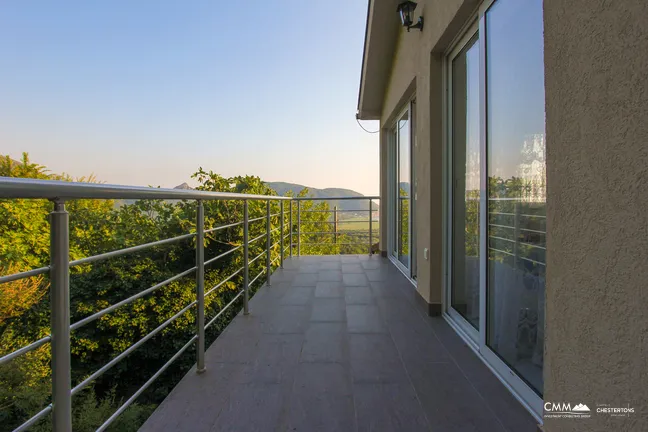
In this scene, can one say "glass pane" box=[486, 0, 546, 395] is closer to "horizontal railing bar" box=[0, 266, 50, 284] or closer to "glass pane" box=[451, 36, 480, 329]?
"glass pane" box=[451, 36, 480, 329]

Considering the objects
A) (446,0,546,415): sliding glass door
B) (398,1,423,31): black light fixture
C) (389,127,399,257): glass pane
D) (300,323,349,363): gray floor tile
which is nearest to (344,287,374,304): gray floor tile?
(300,323,349,363): gray floor tile

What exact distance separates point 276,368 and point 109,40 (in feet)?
52.8

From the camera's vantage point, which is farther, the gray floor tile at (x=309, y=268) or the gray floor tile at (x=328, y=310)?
the gray floor tile at (x=309, y=268)

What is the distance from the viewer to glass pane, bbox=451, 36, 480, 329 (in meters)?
2.10

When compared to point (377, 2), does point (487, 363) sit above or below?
below

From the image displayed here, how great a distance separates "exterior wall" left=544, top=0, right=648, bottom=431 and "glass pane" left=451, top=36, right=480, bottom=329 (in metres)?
1.02

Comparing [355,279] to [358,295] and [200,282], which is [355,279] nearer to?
[358,295]

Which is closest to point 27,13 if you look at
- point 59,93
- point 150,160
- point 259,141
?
point 59,93

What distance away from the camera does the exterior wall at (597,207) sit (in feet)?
2.45

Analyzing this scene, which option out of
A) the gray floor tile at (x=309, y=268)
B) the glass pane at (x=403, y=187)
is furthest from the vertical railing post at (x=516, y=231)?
the gray floor tile at (x=309, y=268)

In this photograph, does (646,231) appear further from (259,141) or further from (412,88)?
(259,141)

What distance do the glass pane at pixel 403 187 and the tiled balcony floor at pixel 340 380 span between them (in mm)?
1583

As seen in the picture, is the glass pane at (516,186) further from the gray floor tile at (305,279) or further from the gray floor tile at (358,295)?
the gray floor tile at (305,279)

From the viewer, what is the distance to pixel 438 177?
102 inches
